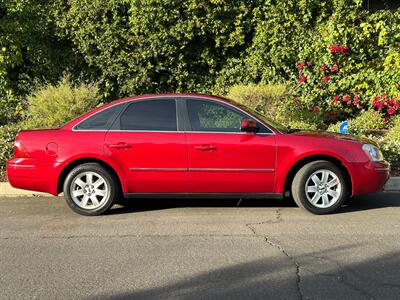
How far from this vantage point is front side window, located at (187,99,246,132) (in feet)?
21.2

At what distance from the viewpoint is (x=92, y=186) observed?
6418mm

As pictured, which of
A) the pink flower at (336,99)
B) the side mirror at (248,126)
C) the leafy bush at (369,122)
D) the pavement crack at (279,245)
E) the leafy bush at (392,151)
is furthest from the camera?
the pink flower at (336,99)

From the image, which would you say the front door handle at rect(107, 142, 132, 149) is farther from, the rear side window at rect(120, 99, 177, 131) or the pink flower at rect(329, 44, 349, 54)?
the pink flower at rect(329, 44, 349, 54)

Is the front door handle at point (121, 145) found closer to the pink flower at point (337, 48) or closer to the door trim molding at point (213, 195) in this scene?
the door trim molding at point (213, 195)

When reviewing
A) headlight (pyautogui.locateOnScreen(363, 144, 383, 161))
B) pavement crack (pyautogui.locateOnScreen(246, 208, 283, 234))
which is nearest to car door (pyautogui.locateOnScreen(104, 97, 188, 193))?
pavement crack (pyautogui.locateOnScreen(246, 208, 283, 234))

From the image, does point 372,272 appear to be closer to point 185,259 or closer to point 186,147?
point 185,259

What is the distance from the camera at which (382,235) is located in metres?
5.53

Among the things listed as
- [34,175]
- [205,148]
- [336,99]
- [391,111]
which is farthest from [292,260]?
[336,99]

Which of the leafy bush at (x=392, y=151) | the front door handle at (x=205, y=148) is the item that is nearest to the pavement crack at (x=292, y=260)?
the front door handle at (x=205, y=148)

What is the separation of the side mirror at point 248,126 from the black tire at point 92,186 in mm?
1783

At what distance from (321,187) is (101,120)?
299 cm

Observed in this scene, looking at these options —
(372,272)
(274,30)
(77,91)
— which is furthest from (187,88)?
(372,272)

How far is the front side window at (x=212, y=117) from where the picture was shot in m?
6.45

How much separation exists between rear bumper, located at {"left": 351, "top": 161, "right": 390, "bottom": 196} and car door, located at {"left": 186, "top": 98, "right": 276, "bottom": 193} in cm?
107
